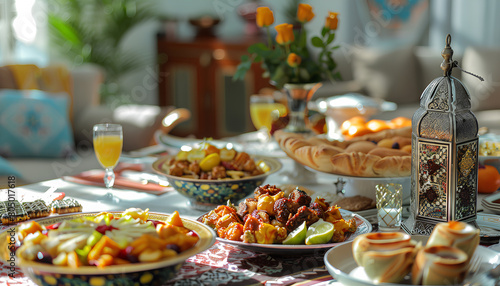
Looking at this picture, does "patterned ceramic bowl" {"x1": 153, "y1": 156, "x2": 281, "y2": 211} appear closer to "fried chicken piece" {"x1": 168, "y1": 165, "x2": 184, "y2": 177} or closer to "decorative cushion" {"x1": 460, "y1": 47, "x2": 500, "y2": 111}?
"fried chicken piece" {"x1": 168, "y1": 165, "x2": 184, "y2": 177}

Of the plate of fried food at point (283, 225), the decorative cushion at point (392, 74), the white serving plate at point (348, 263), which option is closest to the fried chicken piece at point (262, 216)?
the plate of fried food at point (283, 225)

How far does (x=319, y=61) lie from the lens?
1.71 meters

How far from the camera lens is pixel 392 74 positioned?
4719 millimetres

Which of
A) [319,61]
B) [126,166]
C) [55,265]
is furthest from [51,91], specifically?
[55,265]

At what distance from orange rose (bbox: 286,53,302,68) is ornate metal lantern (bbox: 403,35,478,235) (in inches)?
24.8

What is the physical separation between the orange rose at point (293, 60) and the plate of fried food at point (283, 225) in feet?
2.04

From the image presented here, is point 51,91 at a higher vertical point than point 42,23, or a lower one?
lower

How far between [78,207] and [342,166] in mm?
548

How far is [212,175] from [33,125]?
2.09 metres

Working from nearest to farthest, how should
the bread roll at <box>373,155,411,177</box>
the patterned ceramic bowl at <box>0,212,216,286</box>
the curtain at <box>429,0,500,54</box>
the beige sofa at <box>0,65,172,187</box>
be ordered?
1. the patterned ceramic bowl at <box>0,212,216,286</box>
2. the bread roll at <box>373,155,411,177</box>
3. the beige sofa at <box>0,65,172,187</box>
4. the curtain at <box>429,0,500,54</box>

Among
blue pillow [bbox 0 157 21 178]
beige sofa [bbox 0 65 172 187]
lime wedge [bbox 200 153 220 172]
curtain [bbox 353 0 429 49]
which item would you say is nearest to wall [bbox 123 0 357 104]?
curtain [bbox 353 0 429 49]

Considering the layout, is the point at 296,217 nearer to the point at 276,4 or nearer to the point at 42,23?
the point at 42,23

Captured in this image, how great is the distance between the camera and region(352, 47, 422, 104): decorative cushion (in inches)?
186

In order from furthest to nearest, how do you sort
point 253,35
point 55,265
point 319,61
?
point 253,35
point 319,61
point 55,265
